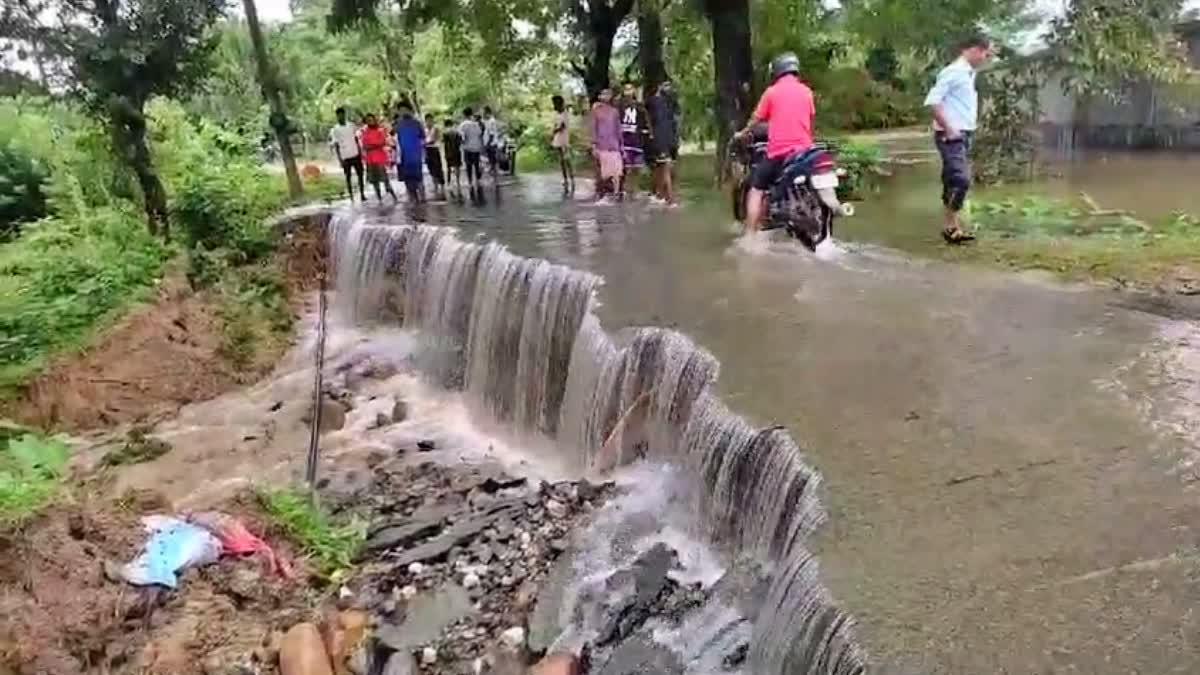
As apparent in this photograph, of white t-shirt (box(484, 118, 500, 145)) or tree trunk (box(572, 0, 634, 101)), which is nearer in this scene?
white t-shirt (box(484, 118, 500, 145))

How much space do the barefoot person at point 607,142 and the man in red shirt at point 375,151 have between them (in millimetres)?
4324

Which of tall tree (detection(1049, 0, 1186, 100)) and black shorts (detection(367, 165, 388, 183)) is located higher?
tall tree (detection(1049, 0, 1186, 100))

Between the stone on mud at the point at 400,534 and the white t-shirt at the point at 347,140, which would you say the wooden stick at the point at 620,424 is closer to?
the stone on mud at the point at 400,534

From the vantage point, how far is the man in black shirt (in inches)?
575

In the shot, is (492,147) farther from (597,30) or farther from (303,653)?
(303,653)

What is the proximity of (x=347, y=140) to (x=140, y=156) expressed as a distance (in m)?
3.70

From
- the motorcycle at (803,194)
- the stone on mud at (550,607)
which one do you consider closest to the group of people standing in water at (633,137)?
the motorcycle at (803,194)

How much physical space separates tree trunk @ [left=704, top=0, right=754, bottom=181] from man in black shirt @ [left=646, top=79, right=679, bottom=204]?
81 cm

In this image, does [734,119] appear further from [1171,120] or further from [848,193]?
[1171,120]

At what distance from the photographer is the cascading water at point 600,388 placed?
471 centimetres

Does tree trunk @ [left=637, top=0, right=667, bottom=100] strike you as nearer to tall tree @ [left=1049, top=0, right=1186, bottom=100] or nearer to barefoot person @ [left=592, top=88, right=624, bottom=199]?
barefoot person @ [left=592, top=88, right=624, bottom=199]

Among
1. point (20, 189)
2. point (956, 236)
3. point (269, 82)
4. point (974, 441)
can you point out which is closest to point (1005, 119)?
point (956, 236)

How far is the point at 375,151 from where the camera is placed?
1786 cm

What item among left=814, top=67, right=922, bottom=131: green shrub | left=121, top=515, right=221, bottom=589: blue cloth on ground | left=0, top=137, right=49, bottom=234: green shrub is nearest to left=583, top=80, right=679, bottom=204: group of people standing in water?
left=121, top=515, right=221, bottom=589: blue cloth on ground
